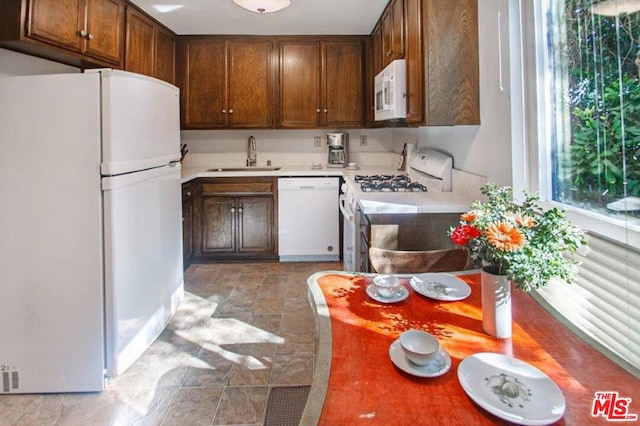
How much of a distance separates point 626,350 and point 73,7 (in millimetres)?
3050

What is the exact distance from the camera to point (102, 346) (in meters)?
1.84

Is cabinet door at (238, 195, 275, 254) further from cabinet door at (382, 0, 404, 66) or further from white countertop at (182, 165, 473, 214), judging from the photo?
cabinet door at (382, 0, 404, 66)

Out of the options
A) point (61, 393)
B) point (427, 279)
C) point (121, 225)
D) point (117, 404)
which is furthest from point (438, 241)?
point (61, 393)

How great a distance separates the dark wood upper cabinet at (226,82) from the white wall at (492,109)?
2259 millimetres

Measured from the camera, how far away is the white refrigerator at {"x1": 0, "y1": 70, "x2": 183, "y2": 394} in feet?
5.69

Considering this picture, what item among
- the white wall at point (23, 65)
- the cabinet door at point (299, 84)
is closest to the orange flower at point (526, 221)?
the white wall at point (23, 65)

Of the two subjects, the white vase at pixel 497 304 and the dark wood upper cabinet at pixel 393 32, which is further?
the dark wood upper cabinet at pixel 393 32

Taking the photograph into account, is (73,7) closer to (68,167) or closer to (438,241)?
(68,167)

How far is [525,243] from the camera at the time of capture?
32.6 inches

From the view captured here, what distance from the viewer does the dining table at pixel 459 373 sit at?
2.09 ft

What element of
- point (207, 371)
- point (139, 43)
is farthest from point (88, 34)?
point (207, 371)

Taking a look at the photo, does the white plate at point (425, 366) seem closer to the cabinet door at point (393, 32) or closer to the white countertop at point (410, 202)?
the white countertop at point (410, 202)

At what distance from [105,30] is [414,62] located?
207cm

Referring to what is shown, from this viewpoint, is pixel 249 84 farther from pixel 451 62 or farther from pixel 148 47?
pixel 451 62
